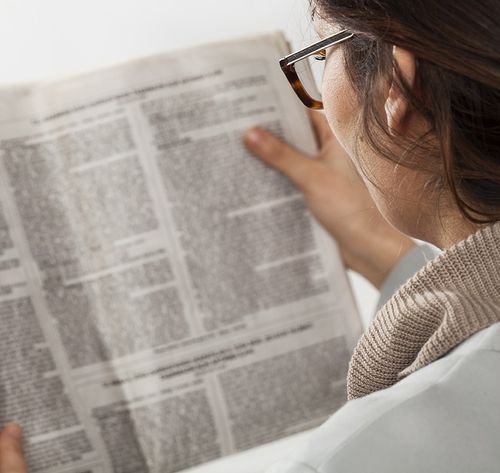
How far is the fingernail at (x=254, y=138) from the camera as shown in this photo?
2.58 feet

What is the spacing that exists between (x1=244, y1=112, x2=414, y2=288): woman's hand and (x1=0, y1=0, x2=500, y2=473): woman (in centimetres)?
25

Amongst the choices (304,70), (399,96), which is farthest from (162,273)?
(399,96)

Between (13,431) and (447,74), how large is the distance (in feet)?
1.71

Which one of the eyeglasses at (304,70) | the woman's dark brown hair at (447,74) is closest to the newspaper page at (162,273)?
the eyeglasses at (304,70)

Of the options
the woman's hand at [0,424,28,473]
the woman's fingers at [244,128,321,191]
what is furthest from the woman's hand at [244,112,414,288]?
the woman's hand at [0,424,28,473]

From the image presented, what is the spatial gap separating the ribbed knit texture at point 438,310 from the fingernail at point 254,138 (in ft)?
0.98

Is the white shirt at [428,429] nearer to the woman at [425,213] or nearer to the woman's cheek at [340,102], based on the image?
the woman at [425,213]

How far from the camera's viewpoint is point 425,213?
1.69 feet

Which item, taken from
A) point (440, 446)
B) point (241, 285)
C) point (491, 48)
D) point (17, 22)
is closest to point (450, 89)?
point (491, 48)

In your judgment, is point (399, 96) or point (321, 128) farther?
point (321, 128)

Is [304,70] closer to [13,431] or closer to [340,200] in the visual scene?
[340,200]

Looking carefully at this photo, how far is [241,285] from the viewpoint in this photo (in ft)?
2.63

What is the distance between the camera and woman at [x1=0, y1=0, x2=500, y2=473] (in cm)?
42

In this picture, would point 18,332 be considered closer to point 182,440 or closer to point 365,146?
point 182,440
